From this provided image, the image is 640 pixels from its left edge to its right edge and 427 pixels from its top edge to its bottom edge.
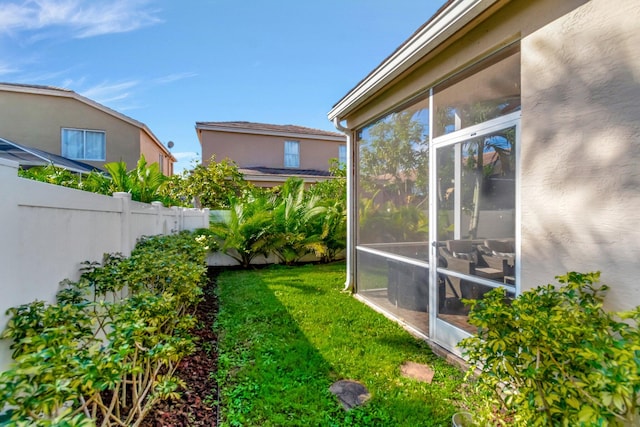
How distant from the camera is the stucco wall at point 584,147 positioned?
2.17 metres

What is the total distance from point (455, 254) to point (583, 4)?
2.48m

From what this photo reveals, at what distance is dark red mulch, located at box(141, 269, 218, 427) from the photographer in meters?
2.74

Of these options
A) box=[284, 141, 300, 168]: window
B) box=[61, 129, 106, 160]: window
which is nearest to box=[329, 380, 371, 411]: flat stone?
box=[284, 141, 300, 168]: window

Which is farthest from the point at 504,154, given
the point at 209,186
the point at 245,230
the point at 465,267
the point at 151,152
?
the point at 151,152

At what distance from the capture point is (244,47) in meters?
11.4

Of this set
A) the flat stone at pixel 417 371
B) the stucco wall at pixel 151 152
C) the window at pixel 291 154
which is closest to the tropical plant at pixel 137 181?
the flat stone at pixel 417 371

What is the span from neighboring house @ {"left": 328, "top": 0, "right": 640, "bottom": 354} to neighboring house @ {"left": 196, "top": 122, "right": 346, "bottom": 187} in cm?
1161

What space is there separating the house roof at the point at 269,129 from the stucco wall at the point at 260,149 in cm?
24

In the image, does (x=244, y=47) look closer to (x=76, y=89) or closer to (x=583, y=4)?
(x=76, y=89)

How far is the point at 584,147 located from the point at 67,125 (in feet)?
62.0

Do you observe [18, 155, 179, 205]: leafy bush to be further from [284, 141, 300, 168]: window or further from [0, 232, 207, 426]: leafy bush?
[284, 141, 300, 168]: window

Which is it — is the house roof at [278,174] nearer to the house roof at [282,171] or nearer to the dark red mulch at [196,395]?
the house roof at [282,171]

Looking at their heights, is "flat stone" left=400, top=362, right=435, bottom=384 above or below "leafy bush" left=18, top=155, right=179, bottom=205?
below

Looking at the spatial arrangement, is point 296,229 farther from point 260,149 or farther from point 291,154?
point 291,154
